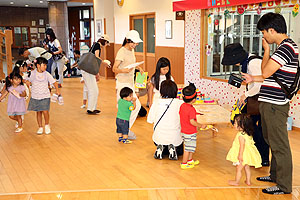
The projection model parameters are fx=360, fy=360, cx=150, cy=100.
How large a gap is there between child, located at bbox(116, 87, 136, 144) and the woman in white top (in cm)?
62

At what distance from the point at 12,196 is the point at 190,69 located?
5824mm

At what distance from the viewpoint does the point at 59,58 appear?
1091cm

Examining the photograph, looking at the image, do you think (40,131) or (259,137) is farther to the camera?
(40,131)

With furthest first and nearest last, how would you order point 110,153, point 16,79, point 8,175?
1. point 16,79
2. point 110,153
3. point 8,175

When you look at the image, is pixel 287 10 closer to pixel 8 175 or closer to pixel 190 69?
pixel 190 69

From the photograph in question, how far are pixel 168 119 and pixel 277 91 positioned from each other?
4.78 ft

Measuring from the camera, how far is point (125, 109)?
203 inches

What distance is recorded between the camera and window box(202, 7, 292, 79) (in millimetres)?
6863

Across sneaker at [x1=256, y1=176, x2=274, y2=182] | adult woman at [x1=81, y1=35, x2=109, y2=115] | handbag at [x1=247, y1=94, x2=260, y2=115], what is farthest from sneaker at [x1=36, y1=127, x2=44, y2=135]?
sneaker at [x1=256, y1=176, x2=274, y2=182]

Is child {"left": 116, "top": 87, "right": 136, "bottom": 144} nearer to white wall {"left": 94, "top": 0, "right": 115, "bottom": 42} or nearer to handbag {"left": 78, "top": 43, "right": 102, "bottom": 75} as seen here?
handbag {"left": 78, "top": 43, "right": 102, "bottom": 75}

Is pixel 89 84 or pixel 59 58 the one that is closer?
pixel 89 84

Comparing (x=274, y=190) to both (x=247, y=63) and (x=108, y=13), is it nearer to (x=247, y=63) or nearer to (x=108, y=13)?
(x=247, y=63)

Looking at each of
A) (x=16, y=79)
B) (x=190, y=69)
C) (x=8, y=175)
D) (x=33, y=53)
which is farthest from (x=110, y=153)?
(x=33, y=53)

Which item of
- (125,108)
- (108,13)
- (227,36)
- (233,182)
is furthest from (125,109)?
(108,13)
